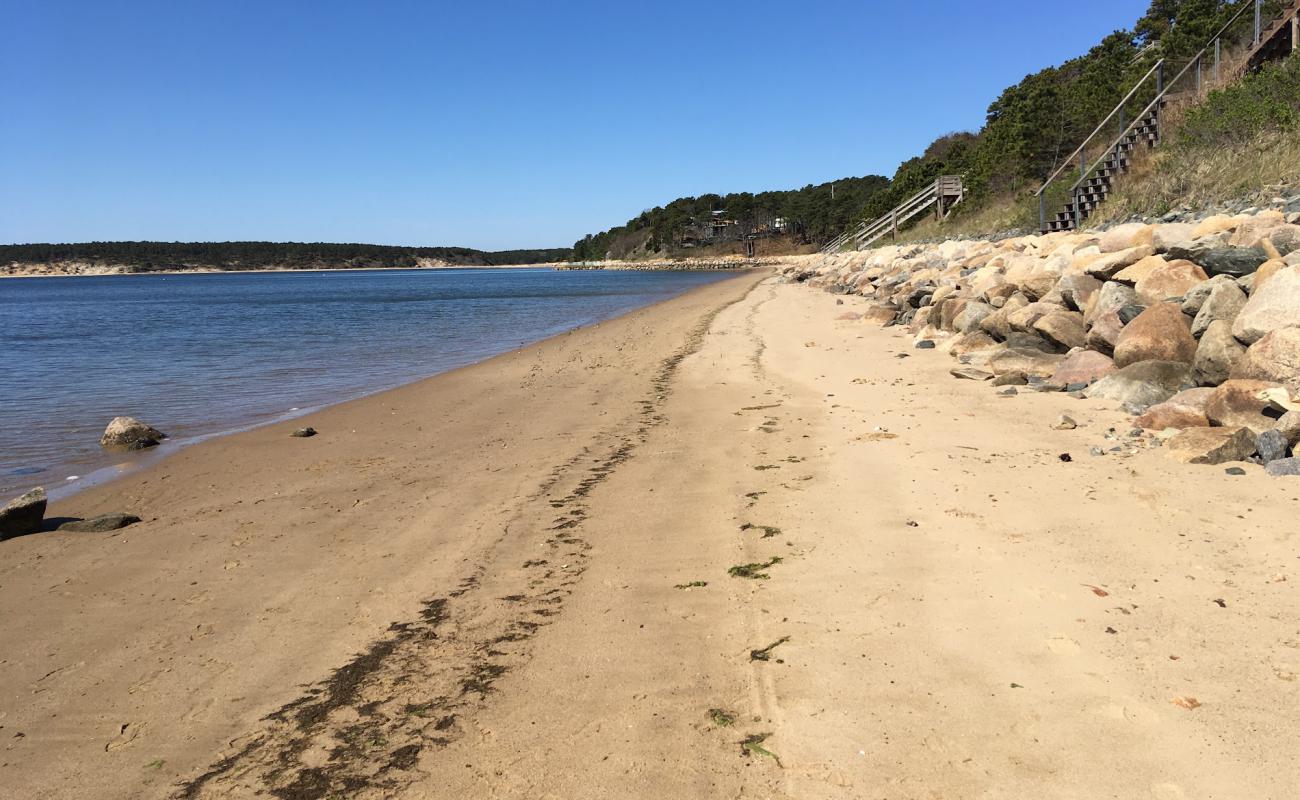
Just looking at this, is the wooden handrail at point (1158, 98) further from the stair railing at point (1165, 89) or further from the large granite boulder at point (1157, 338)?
the large granite boulder at point (1157, 338)

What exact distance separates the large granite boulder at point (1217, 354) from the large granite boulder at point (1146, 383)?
0.16 meters

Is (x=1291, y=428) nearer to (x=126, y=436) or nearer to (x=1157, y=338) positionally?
(x=1157, y=338)

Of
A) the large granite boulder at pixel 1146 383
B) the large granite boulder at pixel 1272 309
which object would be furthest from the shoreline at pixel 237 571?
the large granite boulder at pixel 1272 309

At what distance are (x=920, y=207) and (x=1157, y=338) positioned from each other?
3439 centimetres

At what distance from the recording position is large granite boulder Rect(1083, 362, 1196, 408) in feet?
21.3

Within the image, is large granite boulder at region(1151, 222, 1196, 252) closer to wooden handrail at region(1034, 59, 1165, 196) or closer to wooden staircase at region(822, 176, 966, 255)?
wooden handrail at region(1034, 59, 1165, 196)

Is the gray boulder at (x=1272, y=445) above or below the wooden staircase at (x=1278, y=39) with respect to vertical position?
below

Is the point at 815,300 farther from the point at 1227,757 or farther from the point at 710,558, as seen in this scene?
the point at 1227,757

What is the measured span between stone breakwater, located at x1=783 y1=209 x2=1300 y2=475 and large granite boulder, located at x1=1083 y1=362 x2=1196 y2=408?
1 centimetres

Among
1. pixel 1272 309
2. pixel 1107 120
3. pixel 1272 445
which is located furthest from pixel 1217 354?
pixel 1107 120

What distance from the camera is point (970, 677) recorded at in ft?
9.78

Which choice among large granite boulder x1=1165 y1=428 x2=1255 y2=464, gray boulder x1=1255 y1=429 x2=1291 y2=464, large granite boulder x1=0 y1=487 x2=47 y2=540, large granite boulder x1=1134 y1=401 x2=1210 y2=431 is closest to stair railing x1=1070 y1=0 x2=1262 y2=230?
large granite boulder x1=1134 y1=401 x2=1210 y2=431

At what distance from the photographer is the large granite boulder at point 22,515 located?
541cm

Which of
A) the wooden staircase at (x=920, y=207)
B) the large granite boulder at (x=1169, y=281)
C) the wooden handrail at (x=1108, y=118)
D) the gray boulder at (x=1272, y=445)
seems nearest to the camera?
the gray boulder at (x=1272, y=445)
